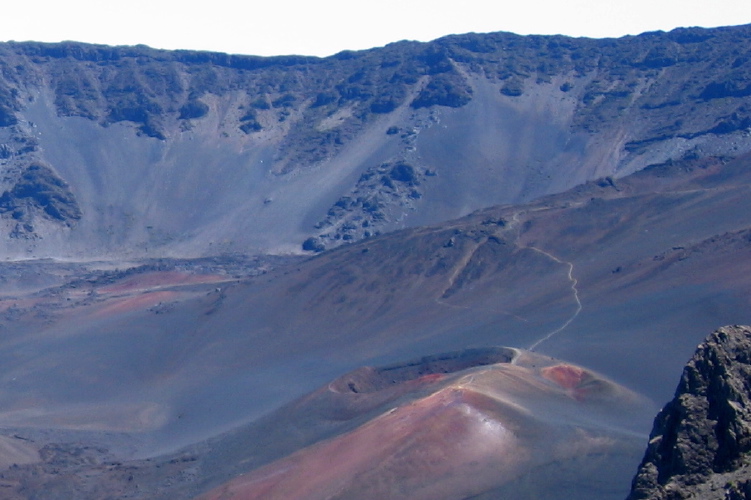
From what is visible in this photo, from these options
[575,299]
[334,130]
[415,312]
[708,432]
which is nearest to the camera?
[708,432]

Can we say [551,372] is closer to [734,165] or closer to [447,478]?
[447,478]

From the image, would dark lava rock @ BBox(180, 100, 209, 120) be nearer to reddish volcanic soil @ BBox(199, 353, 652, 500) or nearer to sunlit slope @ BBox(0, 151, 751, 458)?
sunlit slope @ BBox(0, 151, 751, 458)

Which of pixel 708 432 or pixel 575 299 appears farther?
pixel 575 299

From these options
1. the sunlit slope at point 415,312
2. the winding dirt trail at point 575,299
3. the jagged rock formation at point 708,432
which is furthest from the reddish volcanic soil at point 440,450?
the jagged rock formation at point 708,432

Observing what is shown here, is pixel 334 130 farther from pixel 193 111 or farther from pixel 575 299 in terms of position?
pixel 575 299

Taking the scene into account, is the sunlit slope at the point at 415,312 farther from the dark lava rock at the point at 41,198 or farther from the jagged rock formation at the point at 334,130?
the dark lava rock at the point at 41,198

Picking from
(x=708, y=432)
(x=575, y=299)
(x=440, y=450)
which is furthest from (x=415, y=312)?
(x=708, y=432)

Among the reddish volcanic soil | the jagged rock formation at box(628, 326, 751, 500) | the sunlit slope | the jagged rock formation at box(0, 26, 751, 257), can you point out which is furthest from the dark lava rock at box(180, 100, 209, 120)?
the jagged rock formation at box(628, 326, 751, 500)

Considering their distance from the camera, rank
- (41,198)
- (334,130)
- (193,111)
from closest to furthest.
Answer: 1. (41,198)
2. (334,130)
3. (193,111)

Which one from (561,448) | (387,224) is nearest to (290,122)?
(387,224)
